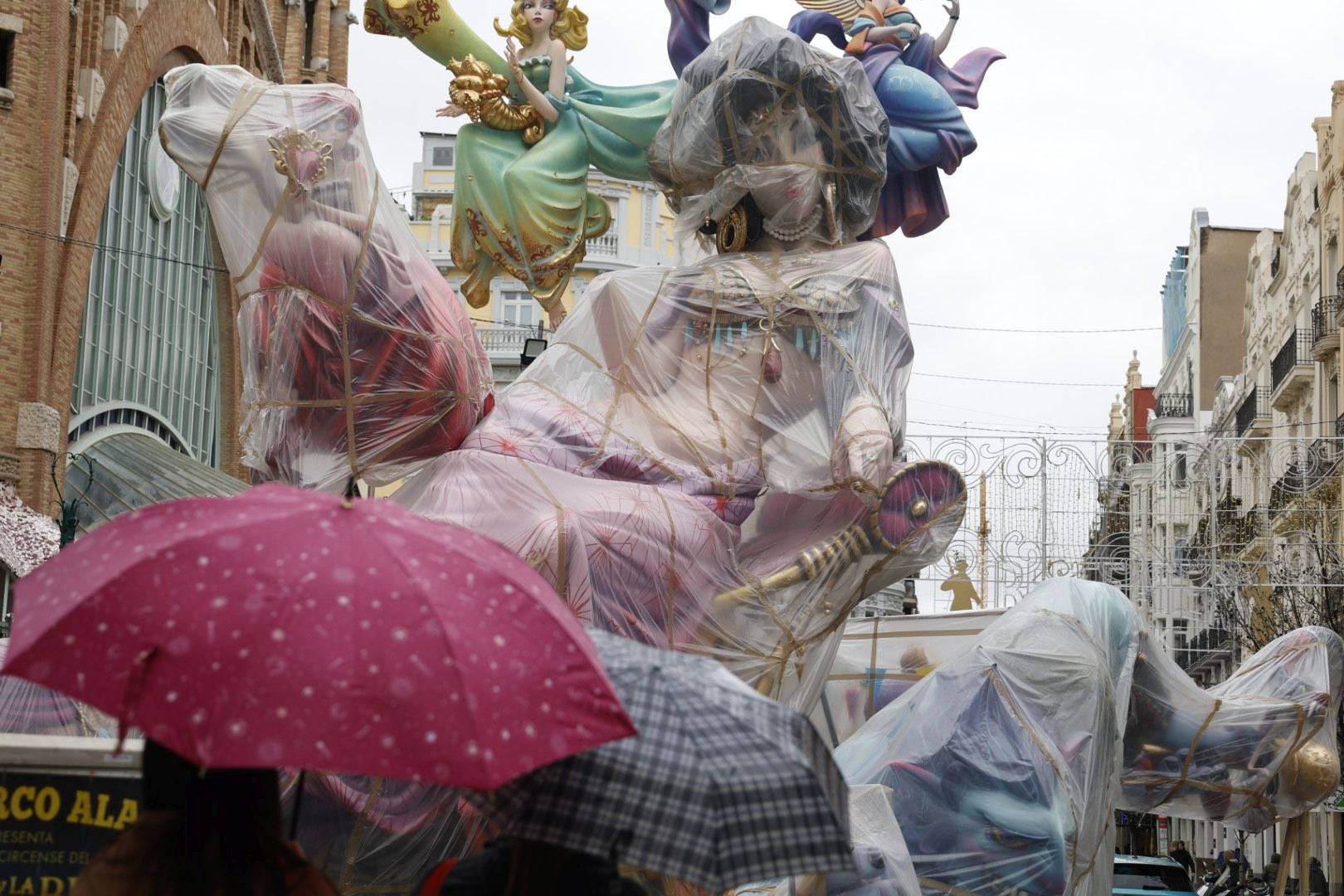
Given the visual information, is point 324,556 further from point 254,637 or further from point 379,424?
point 379,424

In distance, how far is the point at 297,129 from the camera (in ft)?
23.4

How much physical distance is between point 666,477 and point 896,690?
4078 mm

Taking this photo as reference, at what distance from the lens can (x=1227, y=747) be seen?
1009cm

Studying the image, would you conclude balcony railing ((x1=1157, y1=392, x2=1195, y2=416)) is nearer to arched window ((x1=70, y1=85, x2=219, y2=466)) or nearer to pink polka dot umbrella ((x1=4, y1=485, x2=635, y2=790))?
arched window ((x1=70, y1=85, x2=219, y2=466))

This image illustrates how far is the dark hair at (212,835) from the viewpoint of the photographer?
3.79 m

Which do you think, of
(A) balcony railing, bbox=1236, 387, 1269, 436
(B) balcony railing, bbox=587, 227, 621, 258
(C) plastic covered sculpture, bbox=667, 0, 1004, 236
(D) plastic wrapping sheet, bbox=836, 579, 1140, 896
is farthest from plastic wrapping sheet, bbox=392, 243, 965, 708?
(A) balcony railing, bbox=1236, 387, 1269, 436

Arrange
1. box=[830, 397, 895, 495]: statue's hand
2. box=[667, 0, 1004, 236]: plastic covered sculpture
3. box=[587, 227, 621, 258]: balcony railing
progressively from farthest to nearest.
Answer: box=[587, 227, 621, 258]: balcony railing, box=[667, 0, 1004, 236]: plastic covered sculpture, box=[830, 397, 895, 495]: statue's hand

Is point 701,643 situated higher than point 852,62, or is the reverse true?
point 852,62

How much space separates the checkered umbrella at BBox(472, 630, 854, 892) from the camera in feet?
13.1

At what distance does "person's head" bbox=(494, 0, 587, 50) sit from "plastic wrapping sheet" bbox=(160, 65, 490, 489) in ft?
4.92

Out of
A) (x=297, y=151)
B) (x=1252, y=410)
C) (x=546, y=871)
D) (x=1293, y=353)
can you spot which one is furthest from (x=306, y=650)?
(x=1252, y=410)

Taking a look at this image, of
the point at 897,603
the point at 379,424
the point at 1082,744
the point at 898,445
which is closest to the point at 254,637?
the point at 379,424

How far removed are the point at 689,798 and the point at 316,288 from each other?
3.48 metres

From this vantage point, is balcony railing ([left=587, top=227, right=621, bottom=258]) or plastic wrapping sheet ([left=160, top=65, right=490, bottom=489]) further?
balcony railing ([left=587, top=227, right=621, bottom=258])
